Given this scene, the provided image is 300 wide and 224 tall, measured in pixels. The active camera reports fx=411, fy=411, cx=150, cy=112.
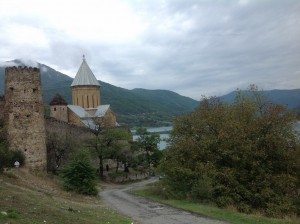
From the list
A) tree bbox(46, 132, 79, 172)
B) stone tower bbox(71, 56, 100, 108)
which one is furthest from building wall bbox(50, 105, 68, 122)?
tree bbox(46, 132, 79, 172)

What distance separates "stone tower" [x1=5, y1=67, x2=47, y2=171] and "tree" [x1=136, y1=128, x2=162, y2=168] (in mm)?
22691

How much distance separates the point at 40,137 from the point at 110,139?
48.2 feet

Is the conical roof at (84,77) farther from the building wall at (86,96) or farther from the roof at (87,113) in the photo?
the roof at (87,113)

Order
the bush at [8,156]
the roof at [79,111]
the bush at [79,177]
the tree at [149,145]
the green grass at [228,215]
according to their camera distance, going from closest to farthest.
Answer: the green grass at [228,215] → the bush at [79,177] → the bush at [8,156] → the tree at [149,145] → the roof at [79,111]

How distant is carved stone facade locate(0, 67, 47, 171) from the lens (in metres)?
28.0

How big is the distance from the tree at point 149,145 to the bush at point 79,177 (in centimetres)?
2488

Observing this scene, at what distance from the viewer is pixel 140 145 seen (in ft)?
166

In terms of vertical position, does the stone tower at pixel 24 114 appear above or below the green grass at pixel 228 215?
above

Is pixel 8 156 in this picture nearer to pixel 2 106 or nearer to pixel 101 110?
pixel 2 106

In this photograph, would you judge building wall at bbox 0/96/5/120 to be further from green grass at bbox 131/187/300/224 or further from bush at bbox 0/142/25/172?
green grass at bbox 131/187/300/224

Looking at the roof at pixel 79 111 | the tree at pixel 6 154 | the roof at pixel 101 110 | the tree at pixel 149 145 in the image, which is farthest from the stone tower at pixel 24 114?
the roof at pixel 101 110

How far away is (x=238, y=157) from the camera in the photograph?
23.5 m

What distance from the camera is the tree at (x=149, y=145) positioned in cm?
5044

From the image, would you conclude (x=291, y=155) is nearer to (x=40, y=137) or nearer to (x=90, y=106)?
(x=40, y=137)
